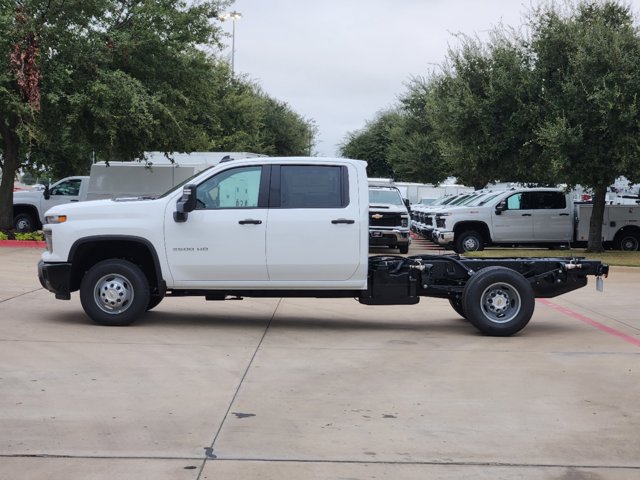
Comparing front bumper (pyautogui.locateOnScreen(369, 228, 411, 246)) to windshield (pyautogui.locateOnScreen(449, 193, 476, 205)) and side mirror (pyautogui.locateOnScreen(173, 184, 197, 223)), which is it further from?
side mirror (pyautogui.locateOnScreen(173, 184, 197, 223))

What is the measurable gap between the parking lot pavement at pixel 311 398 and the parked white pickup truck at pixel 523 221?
13.1 meters

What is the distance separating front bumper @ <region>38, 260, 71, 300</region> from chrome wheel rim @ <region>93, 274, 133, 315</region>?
350 millimetres

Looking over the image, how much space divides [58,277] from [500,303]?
5310 mm

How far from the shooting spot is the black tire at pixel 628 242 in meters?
26.1

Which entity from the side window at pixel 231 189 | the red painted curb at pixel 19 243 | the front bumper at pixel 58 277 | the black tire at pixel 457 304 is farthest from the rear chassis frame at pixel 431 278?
the red painted curb at pixel 19 243

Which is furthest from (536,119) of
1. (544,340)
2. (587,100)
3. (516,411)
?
(516,411)

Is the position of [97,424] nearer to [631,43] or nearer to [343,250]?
[343,250]

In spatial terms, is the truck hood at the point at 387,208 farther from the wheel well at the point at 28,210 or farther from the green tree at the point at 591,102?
the wheel well at the point at 28,210

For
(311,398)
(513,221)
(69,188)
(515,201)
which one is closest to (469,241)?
(513,221)

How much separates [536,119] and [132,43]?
10977 mm

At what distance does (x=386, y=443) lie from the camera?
6.22 meters

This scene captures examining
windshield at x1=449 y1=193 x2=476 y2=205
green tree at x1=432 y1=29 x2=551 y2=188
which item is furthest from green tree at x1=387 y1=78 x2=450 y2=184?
green tree at x1=432 y1=29 x2=551 y2=188

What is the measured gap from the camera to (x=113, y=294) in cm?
1079

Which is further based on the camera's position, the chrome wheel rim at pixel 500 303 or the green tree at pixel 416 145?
the green tree at pixel 416 145
